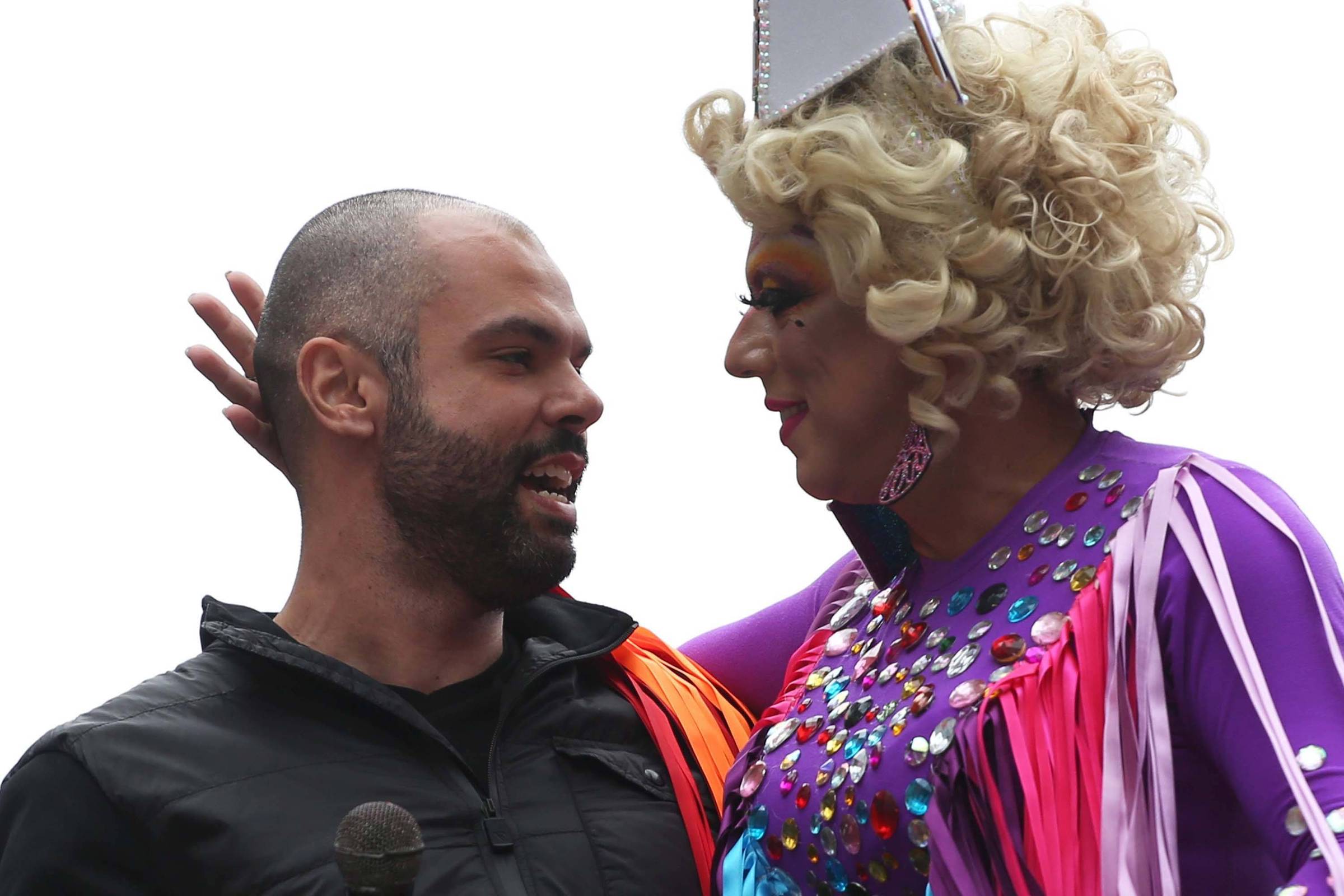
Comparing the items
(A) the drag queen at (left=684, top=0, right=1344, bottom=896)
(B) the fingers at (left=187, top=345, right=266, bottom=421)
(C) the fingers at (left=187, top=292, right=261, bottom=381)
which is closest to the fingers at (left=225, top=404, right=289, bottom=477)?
(B) the fingers at (left=187, top=345, right=266, bottom=421)

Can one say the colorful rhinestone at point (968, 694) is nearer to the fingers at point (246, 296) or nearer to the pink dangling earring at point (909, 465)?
the pink dangling earring at point (909, 465)

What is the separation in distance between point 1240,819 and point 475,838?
1136 millimetres

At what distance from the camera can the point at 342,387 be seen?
282 centimetres

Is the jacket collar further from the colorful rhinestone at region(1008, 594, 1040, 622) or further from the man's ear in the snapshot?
the colorful rhinestone at region(1008, 594, 1040, 622)

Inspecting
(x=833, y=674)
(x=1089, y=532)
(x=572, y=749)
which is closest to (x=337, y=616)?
(x=572, y=749)

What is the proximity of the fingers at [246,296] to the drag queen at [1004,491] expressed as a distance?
115cm

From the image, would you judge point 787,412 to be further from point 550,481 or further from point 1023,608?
point 550,481

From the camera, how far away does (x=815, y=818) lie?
86.6 inches

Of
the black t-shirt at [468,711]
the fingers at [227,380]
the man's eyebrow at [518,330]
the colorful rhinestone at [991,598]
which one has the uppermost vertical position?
the fingers at [227,380]

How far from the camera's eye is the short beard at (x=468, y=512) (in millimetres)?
2711

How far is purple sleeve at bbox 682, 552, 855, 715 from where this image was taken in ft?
9.66

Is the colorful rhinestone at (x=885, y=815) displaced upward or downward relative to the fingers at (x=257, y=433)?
downward

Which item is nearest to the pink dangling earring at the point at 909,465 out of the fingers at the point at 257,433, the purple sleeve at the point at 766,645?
the purple sleeve at the point at 766,645

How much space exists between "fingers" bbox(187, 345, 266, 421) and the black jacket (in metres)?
0.50
